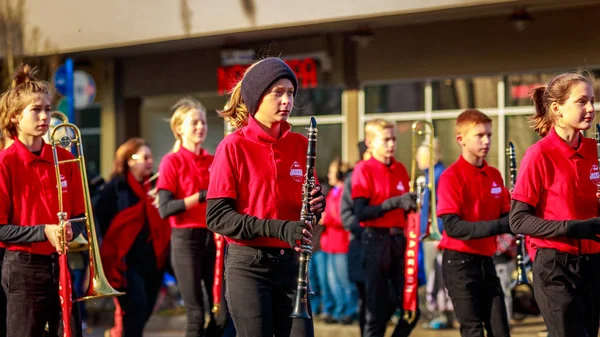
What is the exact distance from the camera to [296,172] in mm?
5992

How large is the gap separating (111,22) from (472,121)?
10720 mm

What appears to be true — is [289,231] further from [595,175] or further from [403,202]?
[403,202]

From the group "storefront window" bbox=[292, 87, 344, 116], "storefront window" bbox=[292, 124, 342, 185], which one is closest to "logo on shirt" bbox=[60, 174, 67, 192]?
"storefront window" bbox=[292, 87, 344, 116]

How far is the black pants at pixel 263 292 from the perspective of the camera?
5.73 m

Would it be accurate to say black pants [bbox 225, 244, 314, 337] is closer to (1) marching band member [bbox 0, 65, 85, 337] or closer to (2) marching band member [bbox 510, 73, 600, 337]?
(2) marching band member [bbox 510, 73, 600, 337]

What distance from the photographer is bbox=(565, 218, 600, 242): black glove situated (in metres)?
5.89

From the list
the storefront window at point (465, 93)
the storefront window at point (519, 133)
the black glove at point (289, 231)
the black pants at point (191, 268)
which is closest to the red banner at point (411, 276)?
the black pants at point (191, 268)

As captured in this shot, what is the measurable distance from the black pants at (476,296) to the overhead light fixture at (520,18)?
23.6ft

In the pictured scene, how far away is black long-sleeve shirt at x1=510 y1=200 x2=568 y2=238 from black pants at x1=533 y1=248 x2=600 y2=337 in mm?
176

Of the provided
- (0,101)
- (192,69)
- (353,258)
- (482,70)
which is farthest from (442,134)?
(0,101)

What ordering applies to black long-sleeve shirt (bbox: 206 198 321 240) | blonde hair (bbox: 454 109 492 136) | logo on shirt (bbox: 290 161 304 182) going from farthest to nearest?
blonde hair (bbox: 454 109 492 136), logo on shirt (bbox: 290 161 304 182), black long-sleeve shirt (bbox: 206 198 321 240)

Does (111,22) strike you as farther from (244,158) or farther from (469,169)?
(244,158)

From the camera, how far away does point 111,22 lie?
1777 cm

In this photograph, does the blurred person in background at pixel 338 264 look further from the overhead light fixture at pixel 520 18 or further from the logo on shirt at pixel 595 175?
the logo on shirt at pixel 595 175
